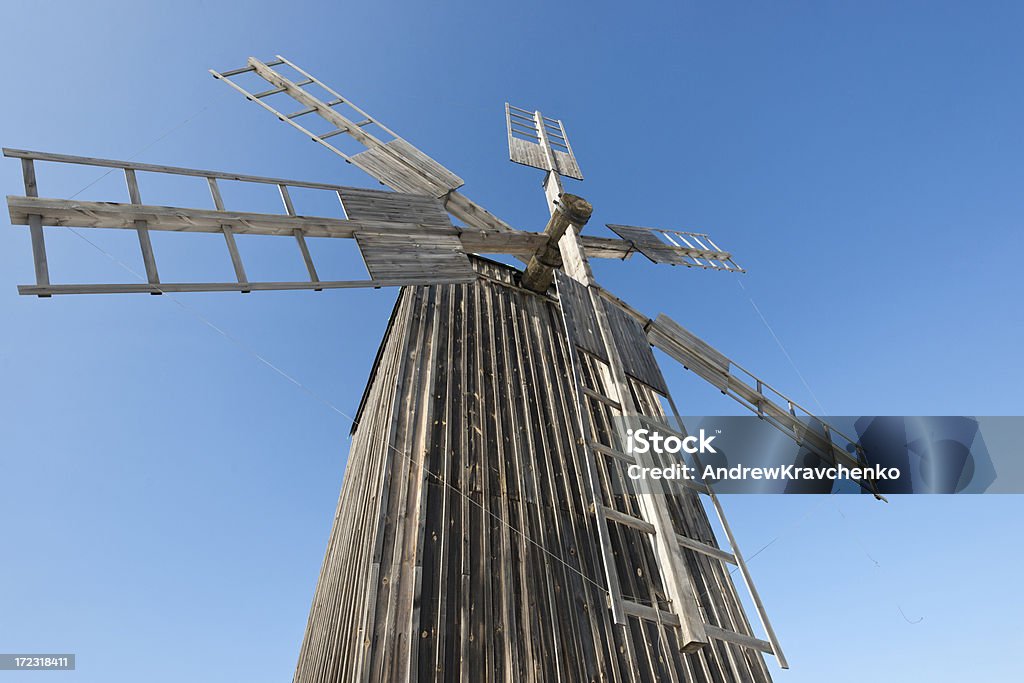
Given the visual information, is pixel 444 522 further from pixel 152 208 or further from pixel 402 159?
pixel 402 159

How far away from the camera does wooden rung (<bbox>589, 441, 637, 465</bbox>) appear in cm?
563

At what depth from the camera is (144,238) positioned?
443 cm

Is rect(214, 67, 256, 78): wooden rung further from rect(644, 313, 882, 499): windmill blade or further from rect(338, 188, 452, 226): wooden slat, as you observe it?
rect(644, 313, 882, 499): windmill blade

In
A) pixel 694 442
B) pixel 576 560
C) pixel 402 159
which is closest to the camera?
pixel 576 560

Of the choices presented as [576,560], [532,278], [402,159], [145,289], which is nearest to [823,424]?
[532,278]

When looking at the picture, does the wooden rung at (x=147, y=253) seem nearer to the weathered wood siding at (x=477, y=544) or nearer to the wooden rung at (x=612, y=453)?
the weathered wood siding at (x=477, y=544)

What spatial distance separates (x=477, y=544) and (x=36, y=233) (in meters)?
4.26

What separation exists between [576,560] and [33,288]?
16.2ft

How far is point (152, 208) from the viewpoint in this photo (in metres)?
4.56

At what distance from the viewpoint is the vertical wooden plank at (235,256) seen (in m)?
4.63

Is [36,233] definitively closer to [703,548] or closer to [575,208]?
[703,548]

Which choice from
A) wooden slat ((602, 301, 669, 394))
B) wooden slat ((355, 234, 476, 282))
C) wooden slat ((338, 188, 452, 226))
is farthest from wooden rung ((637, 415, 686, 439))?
wooden slat ((338, 188, 452, 226))

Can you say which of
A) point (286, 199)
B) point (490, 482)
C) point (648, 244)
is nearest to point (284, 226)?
point (286, 199)

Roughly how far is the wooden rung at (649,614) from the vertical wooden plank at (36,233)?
4.85 metres
